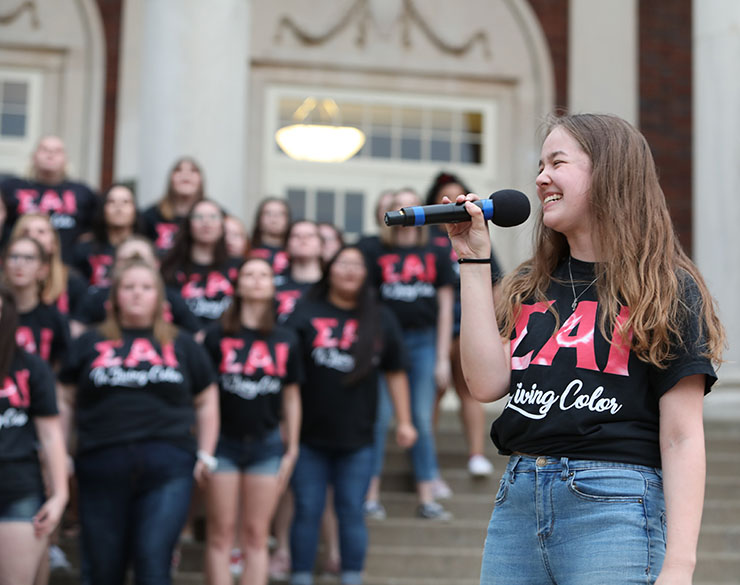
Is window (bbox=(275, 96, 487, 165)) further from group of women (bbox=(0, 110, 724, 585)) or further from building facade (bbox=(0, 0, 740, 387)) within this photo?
group of women (bbox=(0, 110, 724, 585))

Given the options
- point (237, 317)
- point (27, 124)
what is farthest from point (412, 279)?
point (27, 124)

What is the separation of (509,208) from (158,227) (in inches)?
191

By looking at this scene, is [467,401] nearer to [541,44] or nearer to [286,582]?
[286,582]

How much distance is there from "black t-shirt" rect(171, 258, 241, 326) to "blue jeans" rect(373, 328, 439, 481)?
1103 millimetres

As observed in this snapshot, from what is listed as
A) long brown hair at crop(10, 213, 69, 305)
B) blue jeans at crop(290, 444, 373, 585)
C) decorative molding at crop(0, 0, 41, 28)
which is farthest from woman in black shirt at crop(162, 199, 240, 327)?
decorative molding at crop(0, 0, 41, 28)

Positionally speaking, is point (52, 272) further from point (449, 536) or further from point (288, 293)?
point (449, 536)

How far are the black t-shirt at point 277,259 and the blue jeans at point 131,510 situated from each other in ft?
6.40

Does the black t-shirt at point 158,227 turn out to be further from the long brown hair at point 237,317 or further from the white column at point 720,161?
the white column at point 720,161

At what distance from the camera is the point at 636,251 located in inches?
97.7

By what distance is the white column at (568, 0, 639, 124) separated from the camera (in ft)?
37.3

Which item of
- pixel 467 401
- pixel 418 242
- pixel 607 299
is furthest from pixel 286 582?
pixel 607 299

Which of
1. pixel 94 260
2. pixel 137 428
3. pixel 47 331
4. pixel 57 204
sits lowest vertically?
pixel 137 428

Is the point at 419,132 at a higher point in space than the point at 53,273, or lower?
higher

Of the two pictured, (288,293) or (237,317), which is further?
(288,293)
